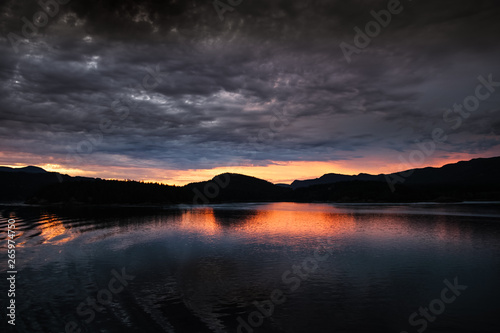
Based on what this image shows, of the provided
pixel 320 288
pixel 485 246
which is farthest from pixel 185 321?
pixel 485 246

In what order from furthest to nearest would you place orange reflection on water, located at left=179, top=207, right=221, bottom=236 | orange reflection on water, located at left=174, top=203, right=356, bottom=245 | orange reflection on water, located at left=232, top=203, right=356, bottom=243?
orange reflection on water, located at left=179, top=207, right=221, bottom=236, orange reflection on water, located at left=174, top=203, right=356, bottom=245, orange reflection on water, located at left=232, top=203, right=356, bottom=243

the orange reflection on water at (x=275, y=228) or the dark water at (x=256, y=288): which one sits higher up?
the dark water at (x=256, y=288)

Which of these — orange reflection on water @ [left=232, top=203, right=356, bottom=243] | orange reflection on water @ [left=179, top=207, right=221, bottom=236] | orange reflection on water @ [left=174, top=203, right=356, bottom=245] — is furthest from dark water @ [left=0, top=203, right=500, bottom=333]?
orange reflection on water @ [left=179, top=207, right=221, bottom=236]

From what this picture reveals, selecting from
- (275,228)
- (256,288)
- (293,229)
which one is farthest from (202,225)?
(256,288)

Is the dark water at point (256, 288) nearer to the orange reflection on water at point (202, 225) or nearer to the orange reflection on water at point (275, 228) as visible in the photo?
the orange reflection on water at point (275, 228)

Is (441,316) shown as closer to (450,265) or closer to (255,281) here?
(255,281)

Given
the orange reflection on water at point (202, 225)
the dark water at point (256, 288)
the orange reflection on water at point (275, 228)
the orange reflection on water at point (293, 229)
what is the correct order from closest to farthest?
1. the dark water at point (256, 288)
2. the orange reflection on water at point (293, 229)
3. the orange reflection on water at point (275, 228)
4. the orange reflection on water at point (202, 225)

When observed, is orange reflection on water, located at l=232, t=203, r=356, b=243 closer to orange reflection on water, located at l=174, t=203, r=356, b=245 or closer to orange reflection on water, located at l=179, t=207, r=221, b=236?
orange reflection on water, located at l=174, t=203, r=356, b=245

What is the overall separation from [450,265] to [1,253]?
57.7 metres

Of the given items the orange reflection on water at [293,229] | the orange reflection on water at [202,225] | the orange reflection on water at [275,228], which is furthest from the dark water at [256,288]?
the orange reflection on water at [202,225]

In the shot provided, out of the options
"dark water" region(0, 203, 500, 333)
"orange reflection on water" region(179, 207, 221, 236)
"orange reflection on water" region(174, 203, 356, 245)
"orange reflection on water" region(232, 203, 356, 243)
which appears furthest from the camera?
"orange reflection on water" region(179, 207, 221, 236)

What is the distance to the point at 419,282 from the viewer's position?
2794 cm


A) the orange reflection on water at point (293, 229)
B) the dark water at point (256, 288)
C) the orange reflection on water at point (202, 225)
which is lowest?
the orange reflection on water at point (293, 229)

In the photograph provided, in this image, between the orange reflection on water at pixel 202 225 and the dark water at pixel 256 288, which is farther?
the orange reflection on water at pixel 202 225
